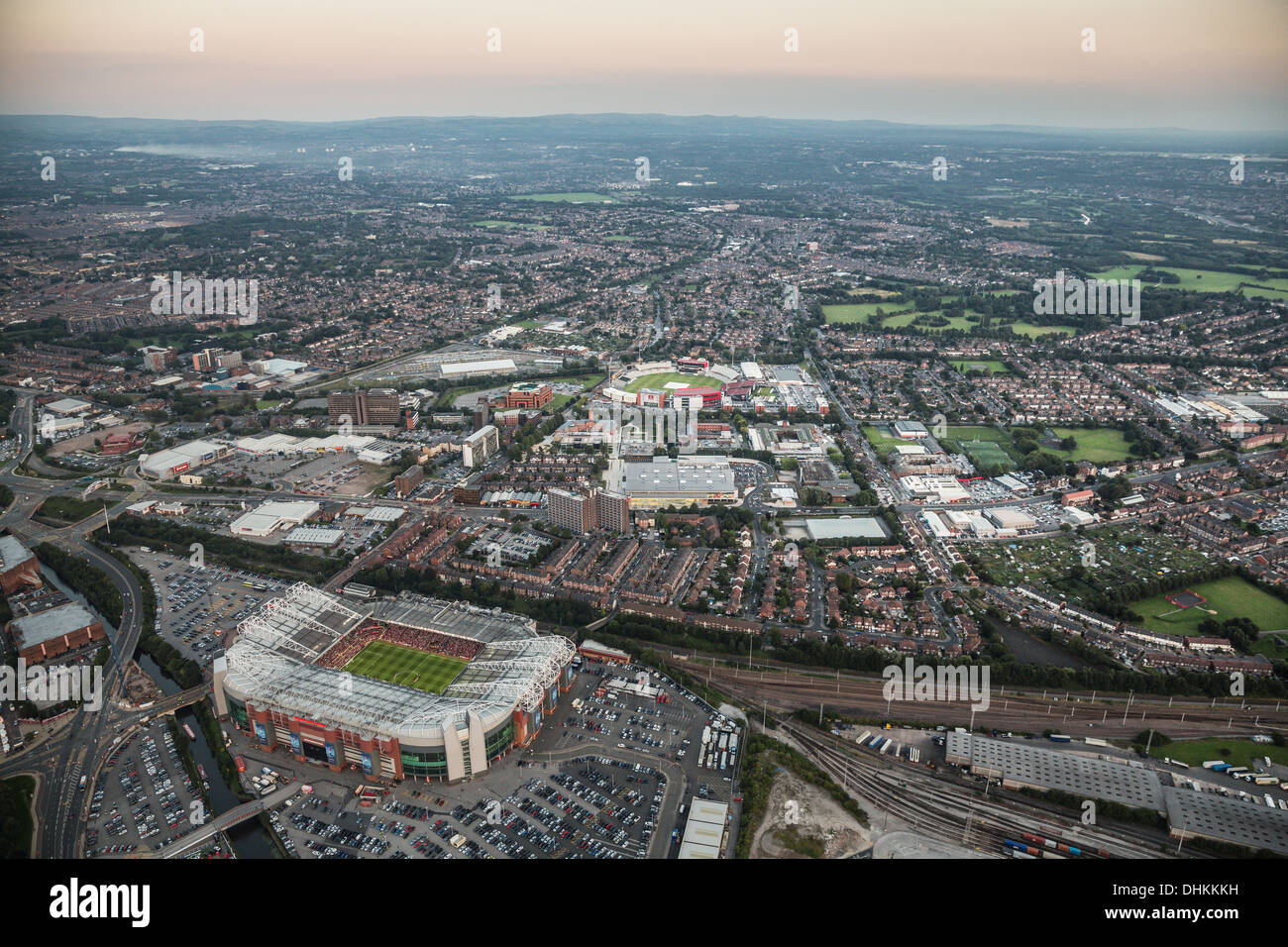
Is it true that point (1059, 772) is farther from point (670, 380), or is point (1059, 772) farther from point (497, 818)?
point (670, 380)

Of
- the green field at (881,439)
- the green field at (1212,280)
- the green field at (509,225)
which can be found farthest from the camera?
the green field at (509,225)

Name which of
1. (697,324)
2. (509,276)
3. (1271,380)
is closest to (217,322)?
(509,276)

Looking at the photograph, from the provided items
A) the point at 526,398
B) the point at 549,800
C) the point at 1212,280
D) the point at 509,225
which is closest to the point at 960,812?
the point at 549,800

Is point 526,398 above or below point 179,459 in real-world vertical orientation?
above

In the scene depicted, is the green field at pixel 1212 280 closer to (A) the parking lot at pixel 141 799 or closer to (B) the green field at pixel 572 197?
(B) the green field at pixel 572 197

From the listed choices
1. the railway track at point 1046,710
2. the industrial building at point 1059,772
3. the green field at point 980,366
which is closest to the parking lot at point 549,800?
the railway track at point 1046,710

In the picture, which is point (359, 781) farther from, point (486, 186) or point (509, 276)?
point (486, 186)

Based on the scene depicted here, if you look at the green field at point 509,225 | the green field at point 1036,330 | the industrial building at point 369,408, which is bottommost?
the industrial building at point 369,408
